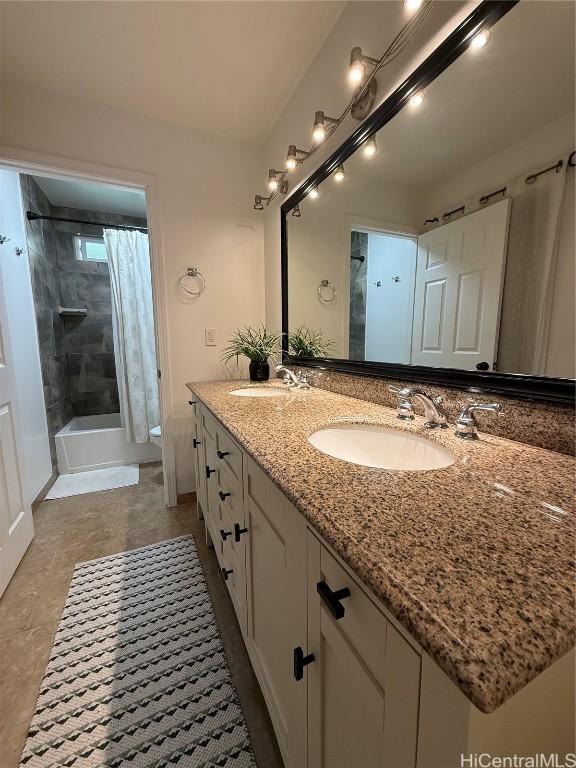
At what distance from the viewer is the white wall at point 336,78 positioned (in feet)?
3.06

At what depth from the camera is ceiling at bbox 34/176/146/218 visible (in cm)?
265

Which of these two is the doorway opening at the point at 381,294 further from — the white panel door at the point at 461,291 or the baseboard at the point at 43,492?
the baseboard at the point at 43,492

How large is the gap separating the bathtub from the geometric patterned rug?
144cm

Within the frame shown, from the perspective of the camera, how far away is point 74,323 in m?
3.26

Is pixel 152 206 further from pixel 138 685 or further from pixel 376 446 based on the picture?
pixel 138 685

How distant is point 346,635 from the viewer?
45 cm

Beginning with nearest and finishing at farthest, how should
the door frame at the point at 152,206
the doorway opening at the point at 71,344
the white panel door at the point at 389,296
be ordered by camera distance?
the white panel door at the point at 389,296, the door frame at the point at 152,206, the doorway opening at the point at 71,344

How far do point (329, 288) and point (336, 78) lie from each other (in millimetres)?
846

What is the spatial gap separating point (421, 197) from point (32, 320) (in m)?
2.66

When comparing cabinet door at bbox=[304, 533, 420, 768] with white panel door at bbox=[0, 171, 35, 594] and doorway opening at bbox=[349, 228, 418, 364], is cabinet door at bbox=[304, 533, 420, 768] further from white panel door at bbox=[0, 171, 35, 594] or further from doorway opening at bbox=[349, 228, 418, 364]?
white panel door at bbox=[0, 171, 35, 594]

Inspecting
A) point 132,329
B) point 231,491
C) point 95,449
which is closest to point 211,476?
point 231,491

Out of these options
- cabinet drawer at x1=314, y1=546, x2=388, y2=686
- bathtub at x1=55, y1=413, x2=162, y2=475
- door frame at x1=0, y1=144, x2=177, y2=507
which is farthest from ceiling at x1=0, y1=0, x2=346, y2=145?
bathtub at x1=55, y1=413, x2=162, y2=475

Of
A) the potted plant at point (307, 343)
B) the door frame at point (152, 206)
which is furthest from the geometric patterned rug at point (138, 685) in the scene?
the potted plant at point (307, 343)

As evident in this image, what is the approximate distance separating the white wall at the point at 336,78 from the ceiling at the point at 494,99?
12cm
